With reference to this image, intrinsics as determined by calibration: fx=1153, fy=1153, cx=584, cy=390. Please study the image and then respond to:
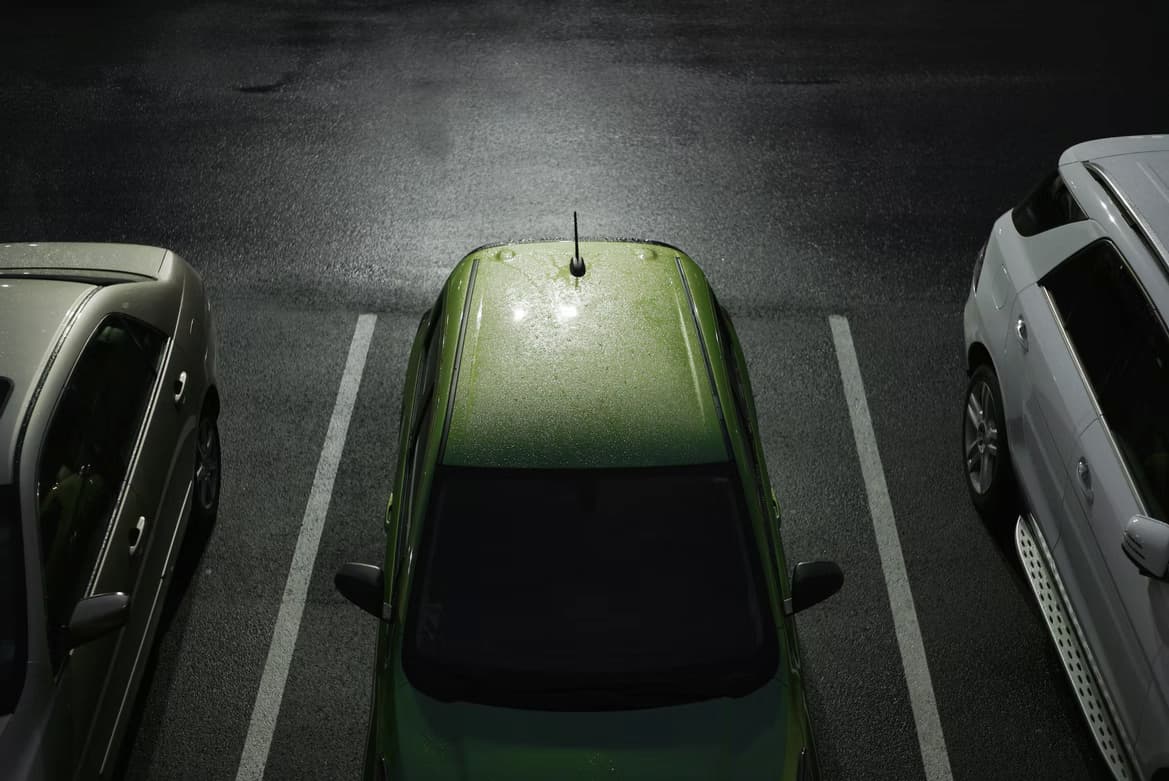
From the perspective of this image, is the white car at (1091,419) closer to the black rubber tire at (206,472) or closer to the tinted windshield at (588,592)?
the tinted windshield at (588,592)

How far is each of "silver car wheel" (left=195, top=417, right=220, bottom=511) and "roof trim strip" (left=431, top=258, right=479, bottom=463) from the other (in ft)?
5.41

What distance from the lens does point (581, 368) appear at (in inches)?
200

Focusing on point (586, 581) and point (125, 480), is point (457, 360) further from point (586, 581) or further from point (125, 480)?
point (125, 480)

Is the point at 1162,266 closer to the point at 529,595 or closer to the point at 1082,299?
the point at 1082,299

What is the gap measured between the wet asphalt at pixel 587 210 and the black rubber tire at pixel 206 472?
15cm

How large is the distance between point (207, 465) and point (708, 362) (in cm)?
313

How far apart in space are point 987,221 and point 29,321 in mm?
6989

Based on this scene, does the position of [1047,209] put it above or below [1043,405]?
above

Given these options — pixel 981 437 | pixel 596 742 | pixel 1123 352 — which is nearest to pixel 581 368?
pixel 596 742

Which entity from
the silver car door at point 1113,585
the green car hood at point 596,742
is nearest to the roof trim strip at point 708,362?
the green car hood at point 596,742

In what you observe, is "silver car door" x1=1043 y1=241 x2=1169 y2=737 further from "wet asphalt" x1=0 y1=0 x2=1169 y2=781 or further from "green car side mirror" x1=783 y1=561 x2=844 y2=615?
"green car side mirror" x1=783 y1=561 x2=844 y2=615

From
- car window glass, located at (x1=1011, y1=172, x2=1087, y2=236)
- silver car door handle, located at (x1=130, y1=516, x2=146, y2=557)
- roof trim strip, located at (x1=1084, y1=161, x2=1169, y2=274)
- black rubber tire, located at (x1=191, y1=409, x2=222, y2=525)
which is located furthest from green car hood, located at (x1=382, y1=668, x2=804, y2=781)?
car window glass, located at (x1=1011, y1=172, x2=1087, y2=236)

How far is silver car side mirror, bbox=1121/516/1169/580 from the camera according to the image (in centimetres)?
455

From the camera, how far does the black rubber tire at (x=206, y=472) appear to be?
6.51m
